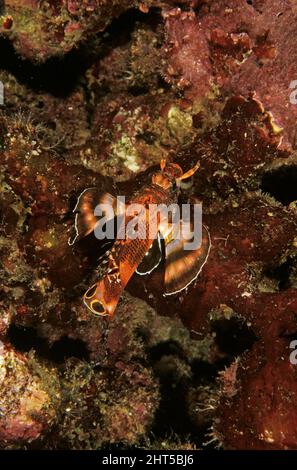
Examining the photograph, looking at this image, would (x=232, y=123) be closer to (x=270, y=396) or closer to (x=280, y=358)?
(x=280, y=358)

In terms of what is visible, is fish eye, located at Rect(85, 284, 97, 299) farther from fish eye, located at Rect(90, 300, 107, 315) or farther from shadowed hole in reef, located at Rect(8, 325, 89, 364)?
shadowed hole in reef, located at Rect(8, 325, 89, 364)

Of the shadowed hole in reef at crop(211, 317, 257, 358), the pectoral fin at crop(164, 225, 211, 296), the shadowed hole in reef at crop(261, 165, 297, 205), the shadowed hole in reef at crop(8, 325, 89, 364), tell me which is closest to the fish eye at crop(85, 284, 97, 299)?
the pectoral fin at crop(164, 225, 211, 296)

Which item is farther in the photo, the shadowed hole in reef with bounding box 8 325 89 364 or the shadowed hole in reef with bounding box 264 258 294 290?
the shadowed hole in reef with bounding box 8 325 89 364

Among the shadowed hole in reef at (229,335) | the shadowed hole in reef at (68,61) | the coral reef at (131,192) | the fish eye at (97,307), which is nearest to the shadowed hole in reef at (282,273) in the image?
the coral reef at (131,192)

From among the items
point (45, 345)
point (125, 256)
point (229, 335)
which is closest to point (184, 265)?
point (125, 256)

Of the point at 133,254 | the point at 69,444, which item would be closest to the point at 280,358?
the point at 133,254

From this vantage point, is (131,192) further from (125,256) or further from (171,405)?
(171,405)
